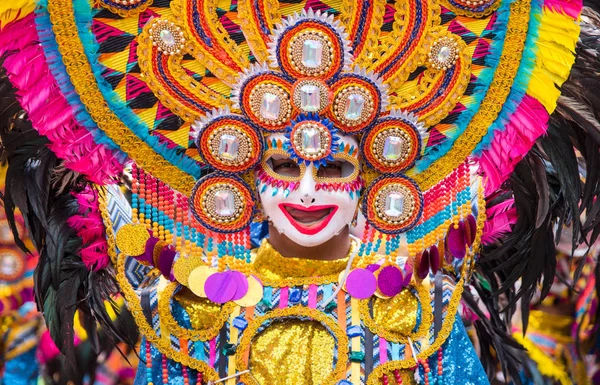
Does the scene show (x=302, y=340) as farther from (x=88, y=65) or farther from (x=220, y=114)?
(x=88, y=65)

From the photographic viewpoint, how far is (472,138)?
3807mm

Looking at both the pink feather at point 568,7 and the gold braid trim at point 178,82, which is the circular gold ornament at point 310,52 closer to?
the gold braid trim at point 178,82

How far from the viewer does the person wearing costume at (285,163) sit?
3637 mm

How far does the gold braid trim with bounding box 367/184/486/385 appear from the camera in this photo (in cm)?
382

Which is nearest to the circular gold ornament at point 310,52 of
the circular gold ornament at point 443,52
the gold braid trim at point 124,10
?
the circular gold ornament at point 443,52

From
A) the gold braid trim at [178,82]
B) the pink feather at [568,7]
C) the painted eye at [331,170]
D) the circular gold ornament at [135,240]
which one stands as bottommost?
the circular gold ornament at [135,240]

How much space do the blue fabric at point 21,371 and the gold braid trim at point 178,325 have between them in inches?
52.4

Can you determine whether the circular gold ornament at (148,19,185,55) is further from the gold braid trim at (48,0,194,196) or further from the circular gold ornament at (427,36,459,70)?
the circular gold ornament at (427,36,459,70)

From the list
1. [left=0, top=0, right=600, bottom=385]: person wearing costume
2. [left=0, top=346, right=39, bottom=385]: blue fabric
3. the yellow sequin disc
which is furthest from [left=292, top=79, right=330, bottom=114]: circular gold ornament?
[left=0, top=346, right=39, bottom=385]: blue fabric

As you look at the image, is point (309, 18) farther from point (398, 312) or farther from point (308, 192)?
point (398, 312)

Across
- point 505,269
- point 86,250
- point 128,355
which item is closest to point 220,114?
point 86,250

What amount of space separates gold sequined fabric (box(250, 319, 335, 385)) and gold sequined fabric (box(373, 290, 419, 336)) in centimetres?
20

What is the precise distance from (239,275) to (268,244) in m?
0.21

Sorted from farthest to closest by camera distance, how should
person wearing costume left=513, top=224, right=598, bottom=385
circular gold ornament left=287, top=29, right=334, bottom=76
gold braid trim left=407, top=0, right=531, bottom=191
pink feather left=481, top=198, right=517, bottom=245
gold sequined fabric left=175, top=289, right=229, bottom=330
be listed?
1. person wearing costume left=513, top=224, right=598, bottom=385
2. pink feather left=481, top=198, right=517, bottom=245
3. gold sequined fabric left=175, top=289, right=229, bottom=330
4. gold braid trim left=407, top=0, right=531, bottom=191
5. circular gold ornament left=287, top=29, right=334, bottom=76
